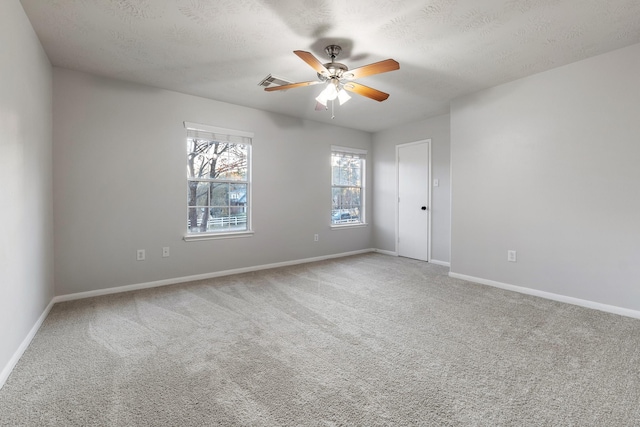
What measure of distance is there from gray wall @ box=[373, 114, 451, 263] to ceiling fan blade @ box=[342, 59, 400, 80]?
2.72 metres

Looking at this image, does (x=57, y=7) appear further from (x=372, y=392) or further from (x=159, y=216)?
(x=372, y=392)

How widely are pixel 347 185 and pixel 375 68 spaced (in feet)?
10.8

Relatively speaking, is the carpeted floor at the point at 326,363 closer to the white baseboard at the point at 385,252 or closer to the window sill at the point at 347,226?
the window sill at the point at 347,226

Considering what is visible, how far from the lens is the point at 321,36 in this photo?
2461 mm

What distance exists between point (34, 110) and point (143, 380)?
93.6 inches

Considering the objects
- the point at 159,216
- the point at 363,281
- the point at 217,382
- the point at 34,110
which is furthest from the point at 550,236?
the point at 34,110

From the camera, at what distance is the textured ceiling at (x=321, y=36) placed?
212cm

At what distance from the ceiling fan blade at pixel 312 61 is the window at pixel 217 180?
6.59 feet

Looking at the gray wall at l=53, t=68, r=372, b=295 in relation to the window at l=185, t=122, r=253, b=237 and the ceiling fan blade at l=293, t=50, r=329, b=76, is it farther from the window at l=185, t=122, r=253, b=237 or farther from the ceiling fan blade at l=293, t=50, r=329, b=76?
the ceiling fan blade at l=293, t=50, r=329, b=76

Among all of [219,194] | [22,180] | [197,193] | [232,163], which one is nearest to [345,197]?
[232,163]

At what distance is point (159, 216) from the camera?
363 cm

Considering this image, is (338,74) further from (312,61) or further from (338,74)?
(312,61)

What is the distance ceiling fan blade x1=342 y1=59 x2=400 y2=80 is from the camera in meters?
2.34

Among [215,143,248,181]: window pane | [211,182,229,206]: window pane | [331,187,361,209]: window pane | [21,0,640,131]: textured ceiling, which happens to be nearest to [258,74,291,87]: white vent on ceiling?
[21,0,640,131]: textured ceiling
